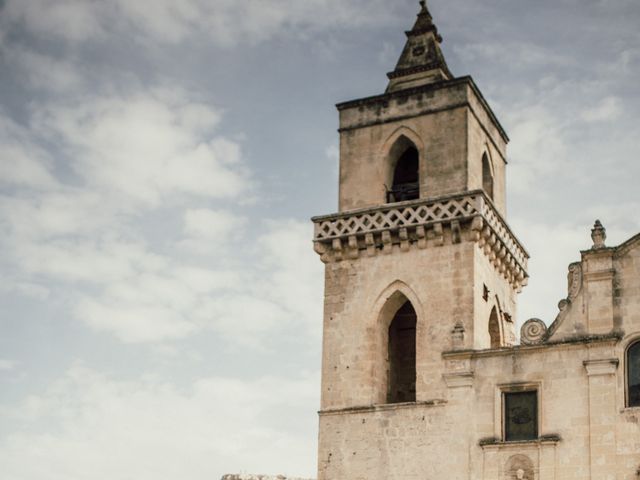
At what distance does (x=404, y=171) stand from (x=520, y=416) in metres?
8.55

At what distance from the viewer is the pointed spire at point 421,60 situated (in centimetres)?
3381

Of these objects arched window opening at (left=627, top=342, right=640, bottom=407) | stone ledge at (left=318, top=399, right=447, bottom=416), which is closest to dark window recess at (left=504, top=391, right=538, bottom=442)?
stone ledge at (left=318, top=399, right=447, bottom=416)

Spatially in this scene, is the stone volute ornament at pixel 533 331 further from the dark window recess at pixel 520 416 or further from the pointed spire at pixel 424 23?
the pointed spire at pixel 424 23

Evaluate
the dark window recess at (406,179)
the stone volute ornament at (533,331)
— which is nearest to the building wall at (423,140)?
the dark window recess at (406,179)

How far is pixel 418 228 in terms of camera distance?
101ft

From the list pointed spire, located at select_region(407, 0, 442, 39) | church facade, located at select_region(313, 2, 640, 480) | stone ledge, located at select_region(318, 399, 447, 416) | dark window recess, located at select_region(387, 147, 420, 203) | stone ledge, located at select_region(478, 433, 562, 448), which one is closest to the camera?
stone ledge, located at select_region(478, 433, 562, 448)

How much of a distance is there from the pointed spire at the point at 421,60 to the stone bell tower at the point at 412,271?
0.15ft

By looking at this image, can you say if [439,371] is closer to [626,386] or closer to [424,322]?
[424,322]

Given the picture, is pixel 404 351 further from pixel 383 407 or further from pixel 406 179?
pixel 406 179

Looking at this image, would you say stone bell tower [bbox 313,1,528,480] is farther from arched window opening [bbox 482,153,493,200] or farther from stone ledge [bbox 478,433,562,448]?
stone ledge [bbox 478,433,562,448]

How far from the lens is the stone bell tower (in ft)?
96.2

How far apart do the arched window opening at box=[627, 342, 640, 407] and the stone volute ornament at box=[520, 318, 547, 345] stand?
2.04 meters

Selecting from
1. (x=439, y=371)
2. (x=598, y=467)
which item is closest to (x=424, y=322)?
(x=439, y=371)

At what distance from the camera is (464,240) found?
3050 cm
